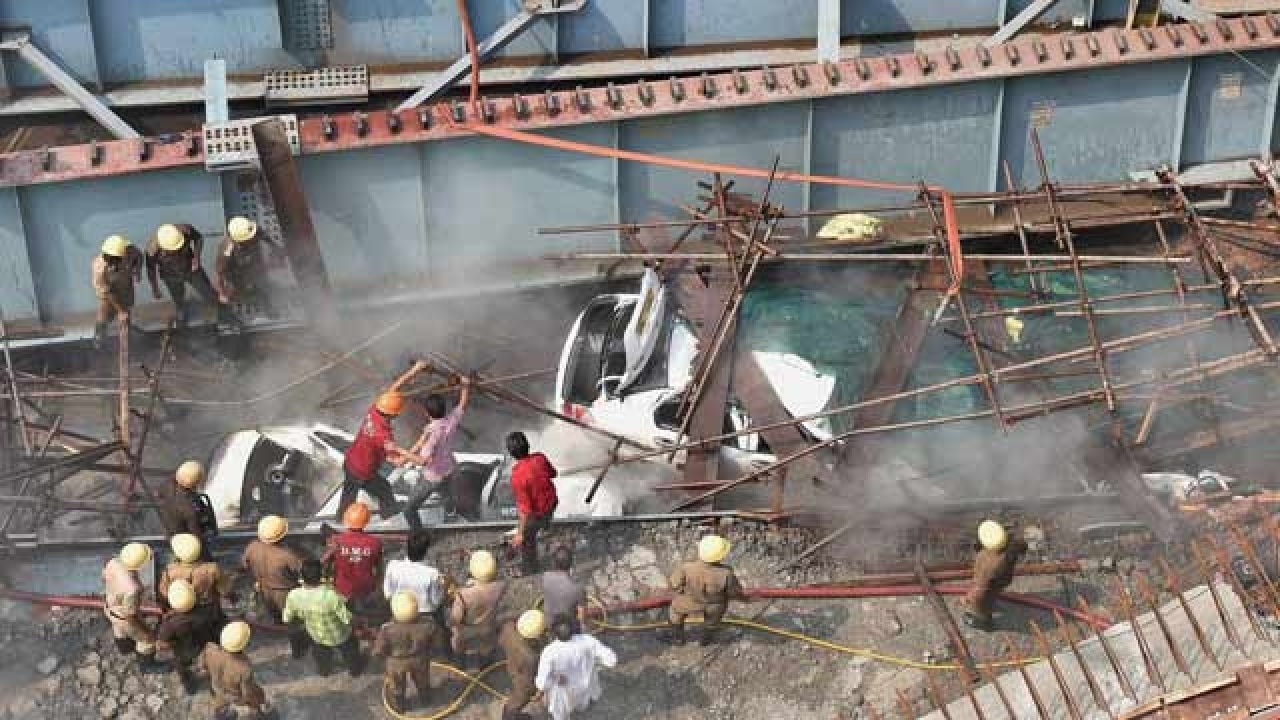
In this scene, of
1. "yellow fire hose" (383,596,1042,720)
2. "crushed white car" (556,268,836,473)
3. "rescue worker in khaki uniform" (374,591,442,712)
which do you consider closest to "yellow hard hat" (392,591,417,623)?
"rescue worker in khaki uniform" (374,591,442,712)

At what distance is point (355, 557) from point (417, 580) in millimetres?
628

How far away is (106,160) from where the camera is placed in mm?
13914

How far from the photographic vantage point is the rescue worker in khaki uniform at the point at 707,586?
36.6ft

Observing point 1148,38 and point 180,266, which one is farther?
point 1148,38

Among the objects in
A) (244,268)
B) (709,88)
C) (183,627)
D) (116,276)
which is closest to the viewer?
(183,627)

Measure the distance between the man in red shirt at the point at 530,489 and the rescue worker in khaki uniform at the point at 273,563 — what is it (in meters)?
1.92

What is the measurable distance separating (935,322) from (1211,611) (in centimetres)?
348

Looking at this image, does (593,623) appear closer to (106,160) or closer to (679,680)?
(679,680)

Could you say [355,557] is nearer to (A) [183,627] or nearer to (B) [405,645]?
(B) [405,645]

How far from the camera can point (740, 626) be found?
11969mm

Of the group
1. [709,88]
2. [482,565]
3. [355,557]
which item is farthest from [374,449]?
[709,88]

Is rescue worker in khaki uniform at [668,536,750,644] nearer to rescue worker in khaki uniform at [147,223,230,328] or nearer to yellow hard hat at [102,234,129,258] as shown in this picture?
rescue worker in khaki uniform at [147,223,230,328]

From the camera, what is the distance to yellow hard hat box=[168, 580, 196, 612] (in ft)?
34.9

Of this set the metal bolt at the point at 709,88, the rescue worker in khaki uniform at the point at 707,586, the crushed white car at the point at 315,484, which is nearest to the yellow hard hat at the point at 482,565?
the rescue worker in khaki uniform at the point at 707,586
